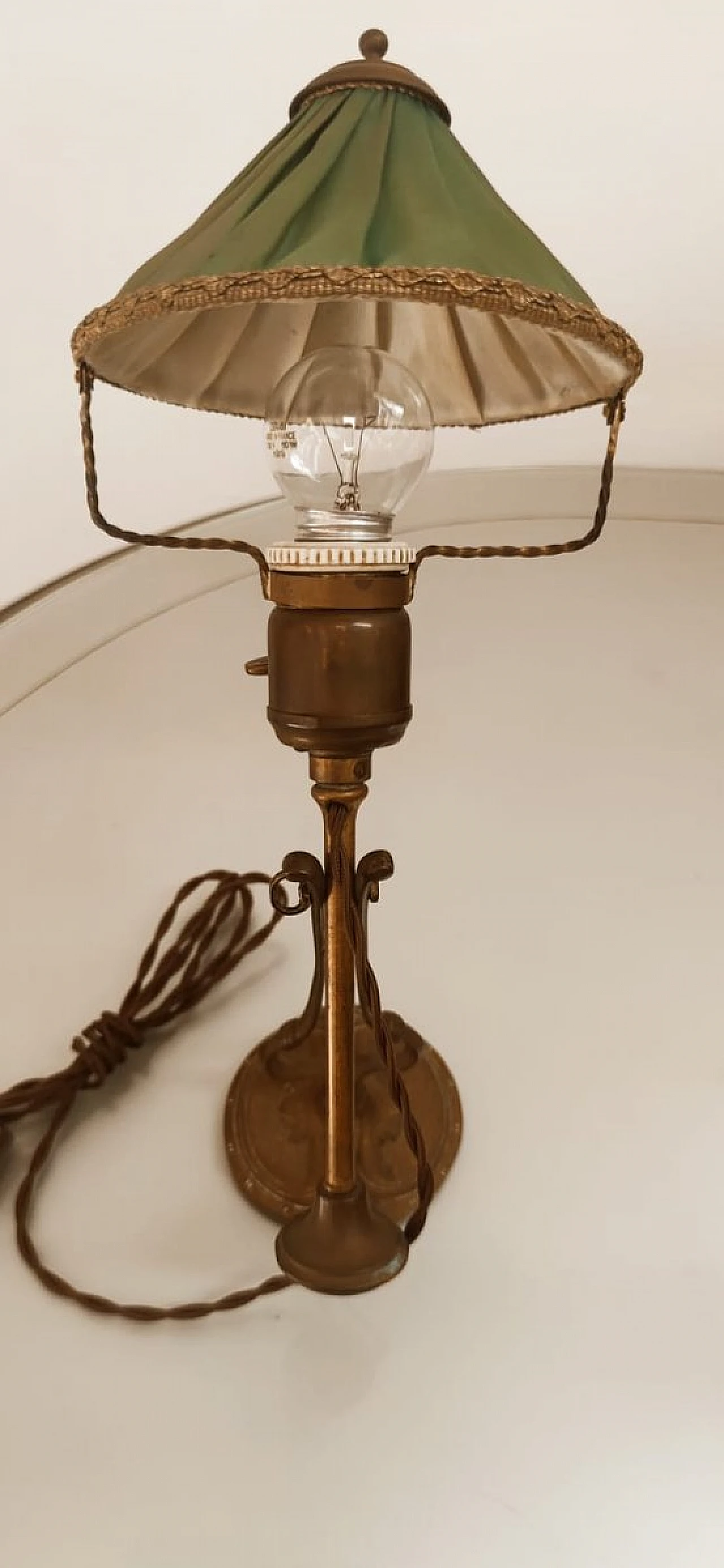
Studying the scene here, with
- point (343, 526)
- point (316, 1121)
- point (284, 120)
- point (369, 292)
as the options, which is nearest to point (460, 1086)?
point (316, 1121)

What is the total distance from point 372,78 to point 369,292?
0.45 ft

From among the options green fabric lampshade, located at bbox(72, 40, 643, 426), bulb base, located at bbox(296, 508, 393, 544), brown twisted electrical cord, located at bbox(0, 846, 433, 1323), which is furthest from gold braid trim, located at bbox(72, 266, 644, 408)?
brown twisted electrical cord, located at bbox(0, 846, 433, 1323)

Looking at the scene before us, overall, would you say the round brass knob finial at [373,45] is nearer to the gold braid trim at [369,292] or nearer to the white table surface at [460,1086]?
the gold braid trim at [369,292]

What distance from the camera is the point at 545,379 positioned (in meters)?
0.54

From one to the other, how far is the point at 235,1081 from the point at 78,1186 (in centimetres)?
10

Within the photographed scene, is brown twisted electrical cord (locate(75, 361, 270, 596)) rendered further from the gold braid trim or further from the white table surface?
the white table surface

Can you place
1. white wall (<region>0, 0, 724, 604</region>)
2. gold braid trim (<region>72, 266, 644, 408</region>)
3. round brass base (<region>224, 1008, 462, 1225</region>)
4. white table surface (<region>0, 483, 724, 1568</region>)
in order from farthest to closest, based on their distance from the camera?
white wall (<region>0, 0, 724, 604</region>) → round brass base (<region>224, 1008, 462, 1225</region>) → white table surface (<region>0, 483, 724, 1568</region>) → gold braid trim (<region>72, 266, 644, 408</region>)

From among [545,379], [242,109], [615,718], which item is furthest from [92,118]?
[615,718]

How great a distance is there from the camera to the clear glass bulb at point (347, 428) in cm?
48

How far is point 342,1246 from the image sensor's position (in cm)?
47

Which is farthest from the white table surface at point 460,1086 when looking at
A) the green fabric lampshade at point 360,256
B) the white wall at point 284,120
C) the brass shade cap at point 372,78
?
the brass shade cap at point 372,78

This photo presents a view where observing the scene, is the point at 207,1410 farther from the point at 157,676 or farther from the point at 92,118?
the point at 92,118

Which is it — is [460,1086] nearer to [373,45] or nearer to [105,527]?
[105,527]

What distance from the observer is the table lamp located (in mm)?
357
